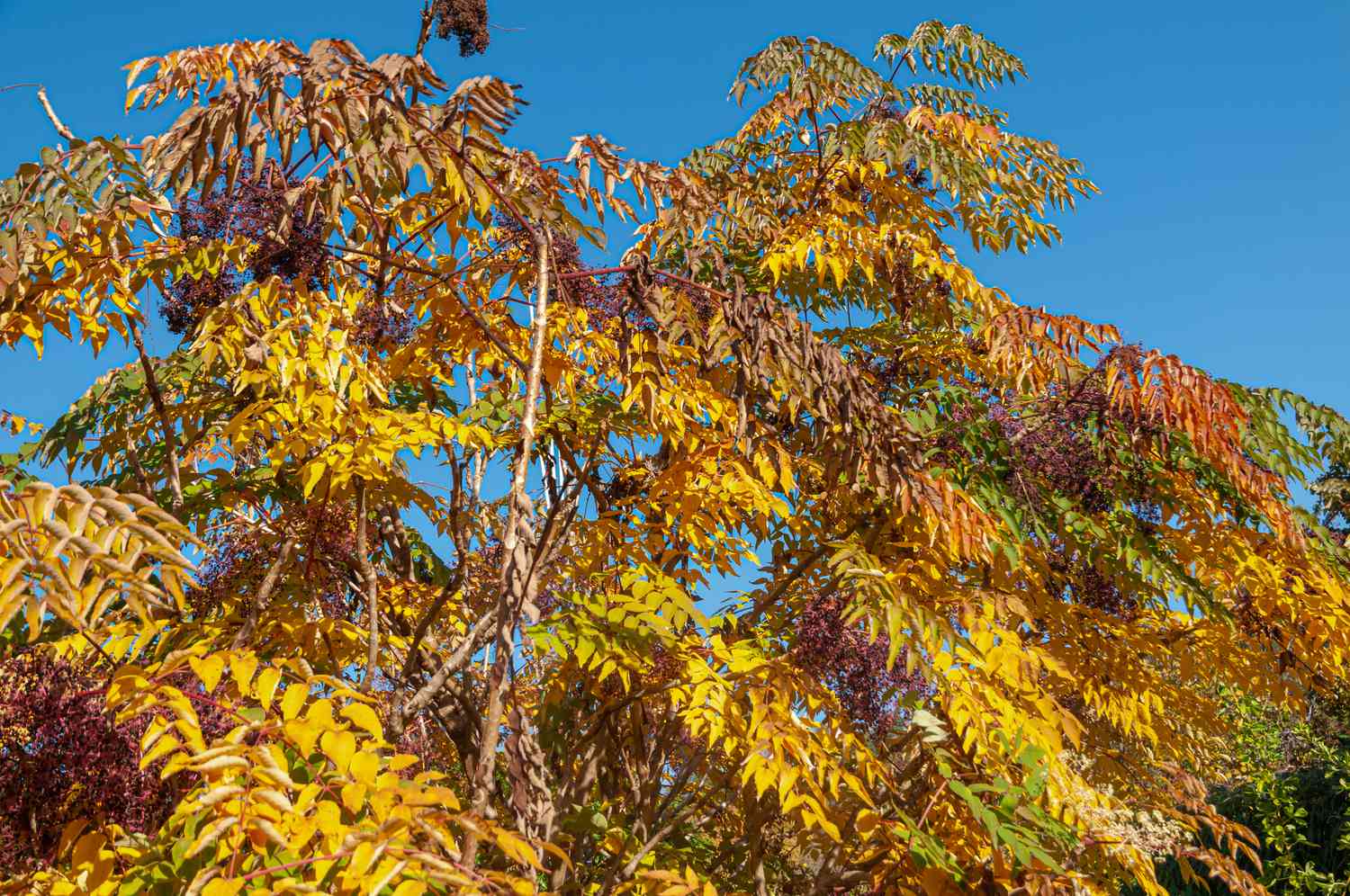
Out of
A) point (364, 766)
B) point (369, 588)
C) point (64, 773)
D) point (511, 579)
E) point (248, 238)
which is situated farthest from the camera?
point (248, 238)

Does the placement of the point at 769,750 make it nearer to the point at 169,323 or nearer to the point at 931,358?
the point at 169,323

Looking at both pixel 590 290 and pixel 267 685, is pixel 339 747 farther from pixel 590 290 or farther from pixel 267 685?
pixel 590 290

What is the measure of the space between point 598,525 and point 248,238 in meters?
1.55

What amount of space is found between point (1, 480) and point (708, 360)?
72.5 inches

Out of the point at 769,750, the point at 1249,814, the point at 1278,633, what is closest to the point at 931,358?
the point at 1278,633

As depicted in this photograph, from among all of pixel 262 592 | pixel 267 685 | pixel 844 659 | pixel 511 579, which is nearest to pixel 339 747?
pixel 267 685

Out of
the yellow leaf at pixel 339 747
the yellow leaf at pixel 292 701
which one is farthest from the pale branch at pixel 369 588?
the yellow leaf at pixel 339 747

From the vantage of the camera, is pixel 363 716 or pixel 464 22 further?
pixel 464 22

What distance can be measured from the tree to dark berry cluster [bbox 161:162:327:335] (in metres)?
0.01

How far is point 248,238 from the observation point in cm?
336

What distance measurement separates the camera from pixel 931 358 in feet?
16.0

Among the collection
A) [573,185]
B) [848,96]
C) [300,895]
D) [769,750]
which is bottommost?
[300,895]

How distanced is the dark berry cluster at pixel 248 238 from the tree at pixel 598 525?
0.6 inches

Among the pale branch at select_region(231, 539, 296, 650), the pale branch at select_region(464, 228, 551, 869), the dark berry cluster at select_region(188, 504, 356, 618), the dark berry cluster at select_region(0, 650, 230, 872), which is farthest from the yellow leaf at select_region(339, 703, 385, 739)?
the dark berry cluster at select_region(188, 504, 356, 618)
